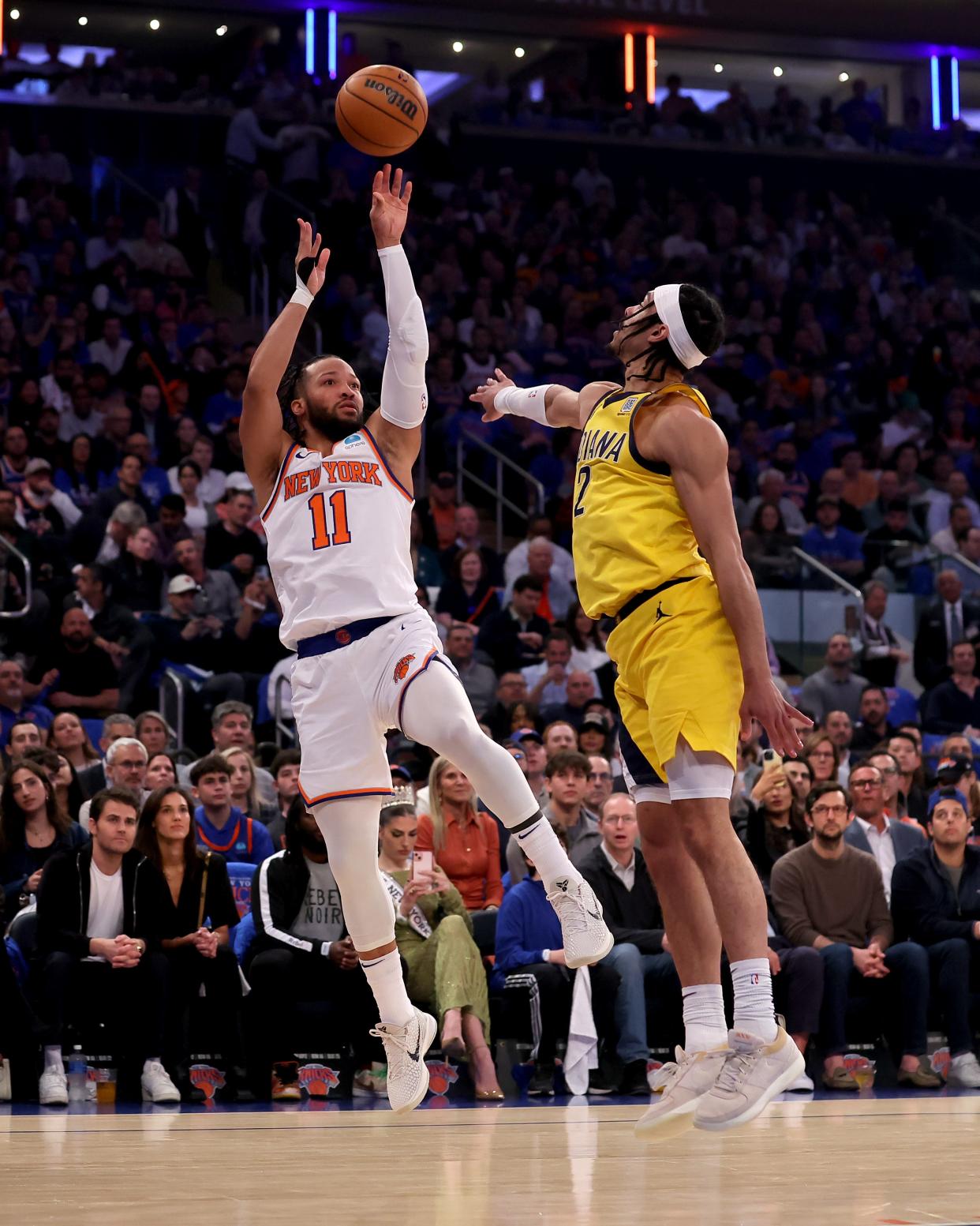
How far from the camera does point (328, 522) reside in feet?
19.6

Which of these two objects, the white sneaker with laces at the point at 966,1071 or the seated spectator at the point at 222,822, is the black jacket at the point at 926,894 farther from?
the seated spectator at the point at 222,822

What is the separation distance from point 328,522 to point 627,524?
1093 mm

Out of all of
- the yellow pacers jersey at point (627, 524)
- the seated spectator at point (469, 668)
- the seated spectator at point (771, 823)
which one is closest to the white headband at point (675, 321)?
the yellow pacers jersey at point (627, 524)

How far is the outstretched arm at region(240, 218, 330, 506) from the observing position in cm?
602

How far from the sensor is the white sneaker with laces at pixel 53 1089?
8.41 m

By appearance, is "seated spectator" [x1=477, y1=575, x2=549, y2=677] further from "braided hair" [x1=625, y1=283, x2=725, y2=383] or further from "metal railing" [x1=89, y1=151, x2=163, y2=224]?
"metal railing" [x1=89, y1=151, x2=163, y2=224]

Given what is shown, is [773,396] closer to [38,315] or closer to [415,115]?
[38,315]

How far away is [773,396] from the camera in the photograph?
66.5 feet

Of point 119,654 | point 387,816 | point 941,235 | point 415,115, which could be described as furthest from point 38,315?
point 941,235

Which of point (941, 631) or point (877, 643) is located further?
point (941, 631)

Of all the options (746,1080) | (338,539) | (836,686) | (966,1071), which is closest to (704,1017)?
(746,1080)

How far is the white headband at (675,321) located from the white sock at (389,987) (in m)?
2.27

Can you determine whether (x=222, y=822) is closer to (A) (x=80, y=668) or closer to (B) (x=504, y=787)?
(A) (x=80, y=668)

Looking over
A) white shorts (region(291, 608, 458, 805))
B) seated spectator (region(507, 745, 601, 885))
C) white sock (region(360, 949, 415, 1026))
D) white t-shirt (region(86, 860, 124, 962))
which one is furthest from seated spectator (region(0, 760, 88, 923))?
white shorts (region(291, 608, 458, 805))
